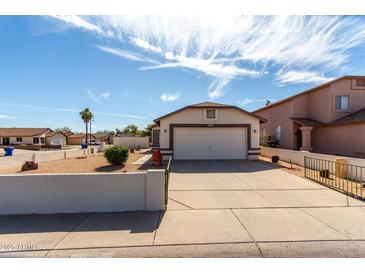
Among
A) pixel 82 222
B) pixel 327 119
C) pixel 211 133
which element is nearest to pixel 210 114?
pixel 211 133

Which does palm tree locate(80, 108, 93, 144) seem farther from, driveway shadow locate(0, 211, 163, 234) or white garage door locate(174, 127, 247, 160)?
driveway shadow locate(0, 211, 163, 234)

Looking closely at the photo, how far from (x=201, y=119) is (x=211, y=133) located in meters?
1.28

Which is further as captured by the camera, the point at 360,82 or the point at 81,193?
the point at 360,82

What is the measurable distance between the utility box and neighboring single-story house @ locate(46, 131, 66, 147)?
55948 millimetres

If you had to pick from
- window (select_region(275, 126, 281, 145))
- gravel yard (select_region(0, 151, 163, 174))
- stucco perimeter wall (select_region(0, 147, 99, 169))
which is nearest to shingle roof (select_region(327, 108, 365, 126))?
window (select_region(275, 126, 281, 145))

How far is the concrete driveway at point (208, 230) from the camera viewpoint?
12.1ft

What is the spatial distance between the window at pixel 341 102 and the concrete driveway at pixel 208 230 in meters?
14.4

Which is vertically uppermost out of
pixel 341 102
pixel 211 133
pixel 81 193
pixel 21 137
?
pixel 341 102

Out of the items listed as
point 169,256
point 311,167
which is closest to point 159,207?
point 169,256

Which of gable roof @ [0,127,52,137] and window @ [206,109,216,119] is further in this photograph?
gable roof @ [0,127,52,137]

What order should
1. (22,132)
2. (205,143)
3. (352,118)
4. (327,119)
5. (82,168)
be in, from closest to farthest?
(82,168) < (205,143) < (352,118) < (327,119) < (22,132)

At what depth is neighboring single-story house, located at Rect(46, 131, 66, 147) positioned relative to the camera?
169 ft

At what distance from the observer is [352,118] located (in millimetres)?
15953

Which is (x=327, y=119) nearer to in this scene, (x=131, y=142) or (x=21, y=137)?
(x=131, y=142)
